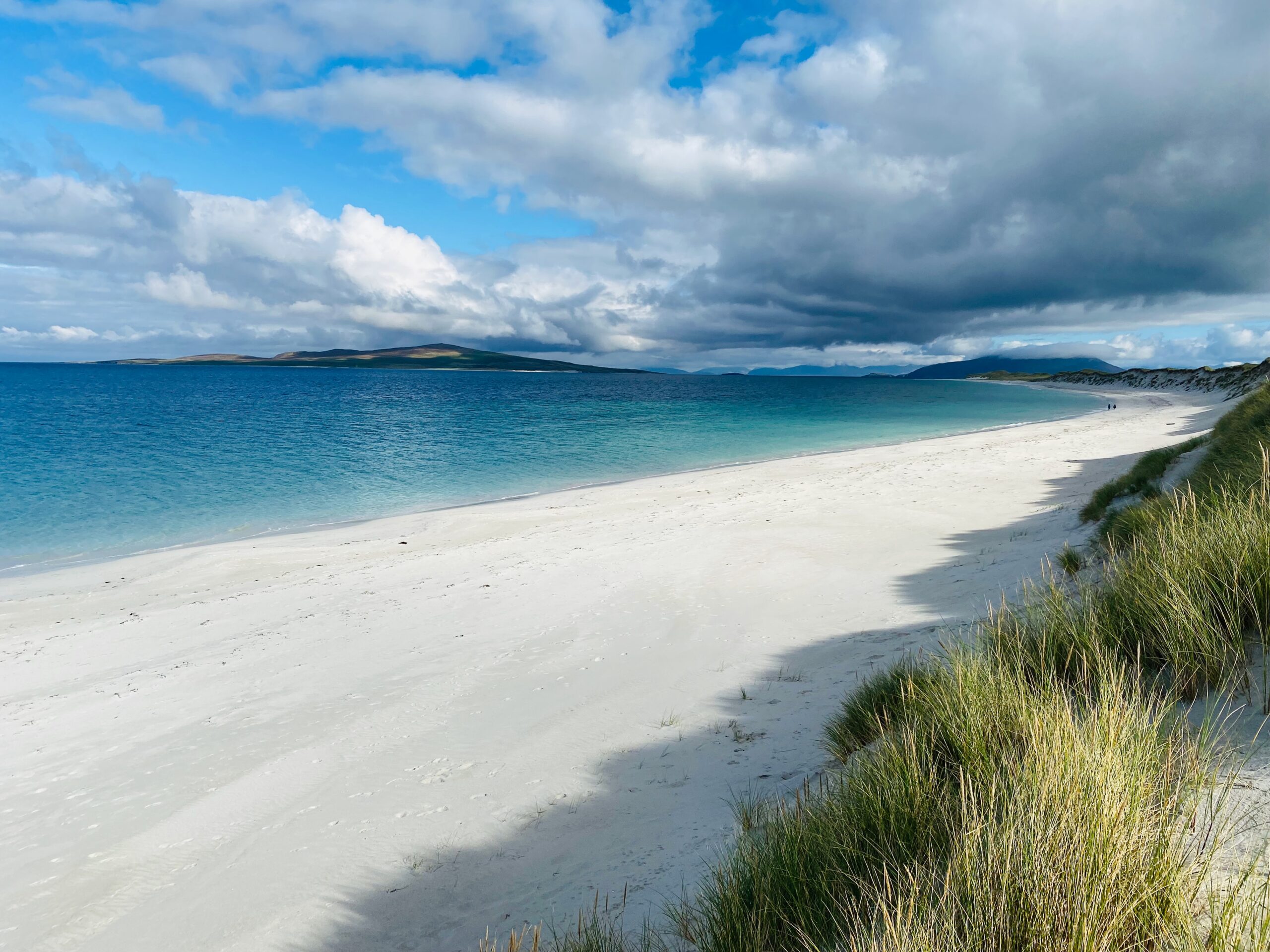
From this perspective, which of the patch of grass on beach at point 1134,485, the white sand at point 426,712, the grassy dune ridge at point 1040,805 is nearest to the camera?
the grassy dune ridge at point 1040,805

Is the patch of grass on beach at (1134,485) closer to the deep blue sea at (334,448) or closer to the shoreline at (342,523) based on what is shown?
the shoreline at (342,523)

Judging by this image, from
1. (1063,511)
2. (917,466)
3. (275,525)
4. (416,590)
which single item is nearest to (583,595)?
(416,590)

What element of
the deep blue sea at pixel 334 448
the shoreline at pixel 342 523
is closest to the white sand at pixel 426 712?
the shoreline at pixel 342 523

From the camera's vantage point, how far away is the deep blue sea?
21.5 m

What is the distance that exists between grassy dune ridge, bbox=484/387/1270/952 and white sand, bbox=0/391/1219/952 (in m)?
1.00

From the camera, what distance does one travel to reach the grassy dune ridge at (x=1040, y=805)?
2.05 meters

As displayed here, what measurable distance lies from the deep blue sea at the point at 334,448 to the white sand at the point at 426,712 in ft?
25.1

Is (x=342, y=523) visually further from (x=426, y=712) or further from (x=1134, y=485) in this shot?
(x=1134, y=485)

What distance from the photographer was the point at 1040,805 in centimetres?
230

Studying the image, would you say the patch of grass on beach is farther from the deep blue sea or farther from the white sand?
the deep blue sea

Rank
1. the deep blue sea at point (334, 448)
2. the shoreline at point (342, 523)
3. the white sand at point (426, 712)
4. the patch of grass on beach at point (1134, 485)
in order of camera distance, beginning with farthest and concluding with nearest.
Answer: the deep blue sea at point (334, 448)
the shoreline at point (342, 523)
the patch of grass on beach at point (1134, 485)
the white sand at point (426, 712)

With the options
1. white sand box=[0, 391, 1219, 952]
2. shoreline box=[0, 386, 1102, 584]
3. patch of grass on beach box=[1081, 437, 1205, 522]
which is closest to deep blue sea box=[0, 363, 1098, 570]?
shoreline box=[0, 386, 1102, 584]

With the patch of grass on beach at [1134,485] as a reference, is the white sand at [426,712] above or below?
below

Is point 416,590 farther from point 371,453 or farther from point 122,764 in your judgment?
point 371,453
